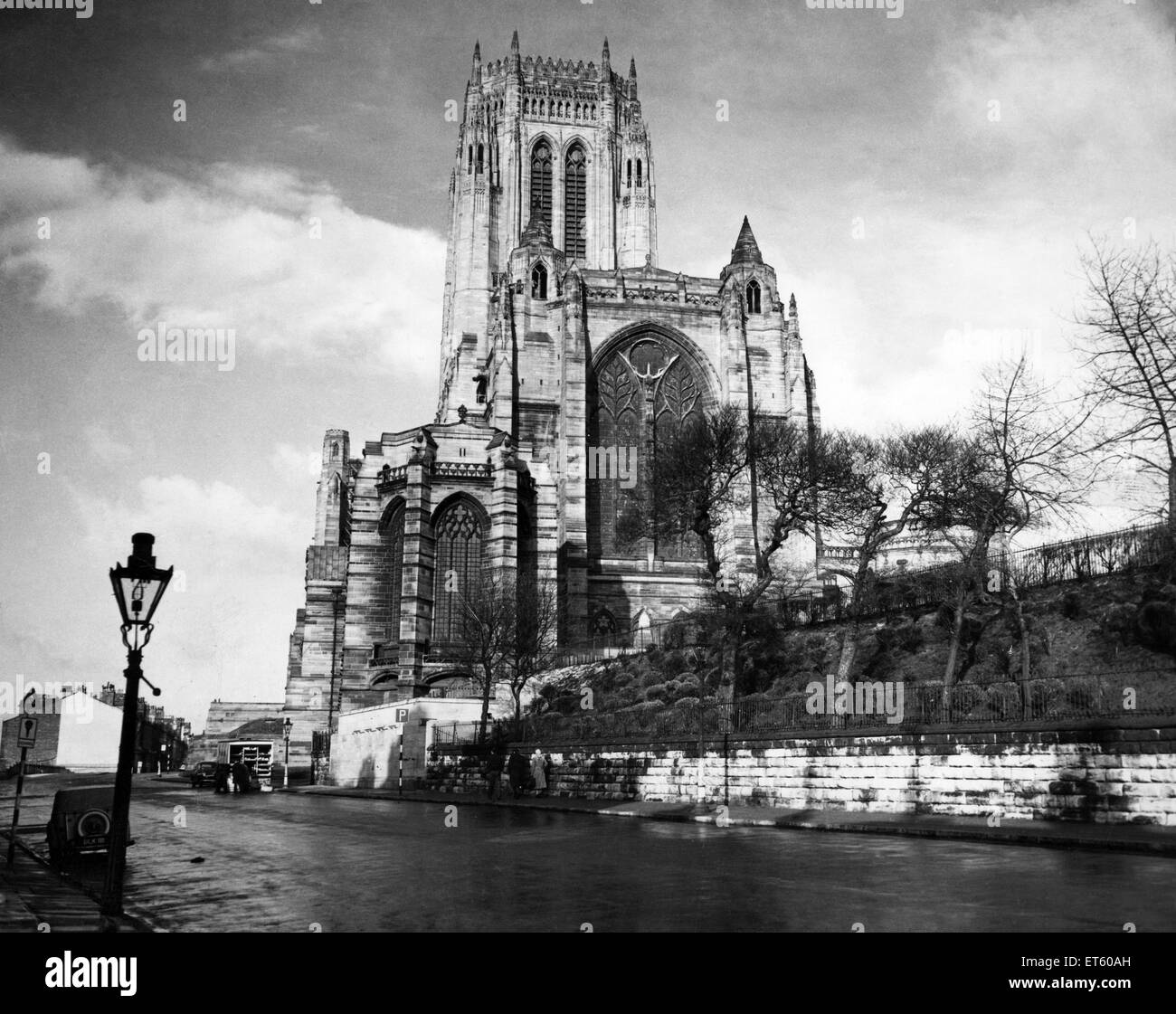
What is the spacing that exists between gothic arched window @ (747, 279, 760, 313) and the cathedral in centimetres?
11

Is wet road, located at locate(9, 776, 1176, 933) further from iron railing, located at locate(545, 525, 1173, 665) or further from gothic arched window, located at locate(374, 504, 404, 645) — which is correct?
gothic arched window, located at locate(374, 504, 404, 645)

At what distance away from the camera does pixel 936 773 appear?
19.1m

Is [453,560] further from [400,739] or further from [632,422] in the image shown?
[400,739]

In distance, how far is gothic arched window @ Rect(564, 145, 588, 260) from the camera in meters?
76.4

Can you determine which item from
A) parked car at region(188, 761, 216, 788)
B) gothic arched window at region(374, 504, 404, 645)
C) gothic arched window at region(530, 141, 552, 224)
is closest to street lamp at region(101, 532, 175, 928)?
parked car at region(188, 761, 216, 788)

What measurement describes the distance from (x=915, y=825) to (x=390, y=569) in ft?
126

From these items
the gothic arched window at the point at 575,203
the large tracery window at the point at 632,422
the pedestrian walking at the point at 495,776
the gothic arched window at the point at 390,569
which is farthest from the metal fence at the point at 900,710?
the gothic arched window at the point at 575,203

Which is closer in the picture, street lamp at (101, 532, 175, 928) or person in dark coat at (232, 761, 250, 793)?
street lamp at (101, 532, 175, 928)

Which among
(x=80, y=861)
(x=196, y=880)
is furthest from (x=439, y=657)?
(x=196, y=880)

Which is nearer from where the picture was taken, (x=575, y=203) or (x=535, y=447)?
(x=535, y=447)

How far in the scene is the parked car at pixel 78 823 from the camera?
15000 millimetres

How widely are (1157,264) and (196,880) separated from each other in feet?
55.7

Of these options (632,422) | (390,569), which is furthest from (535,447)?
(390,569)
